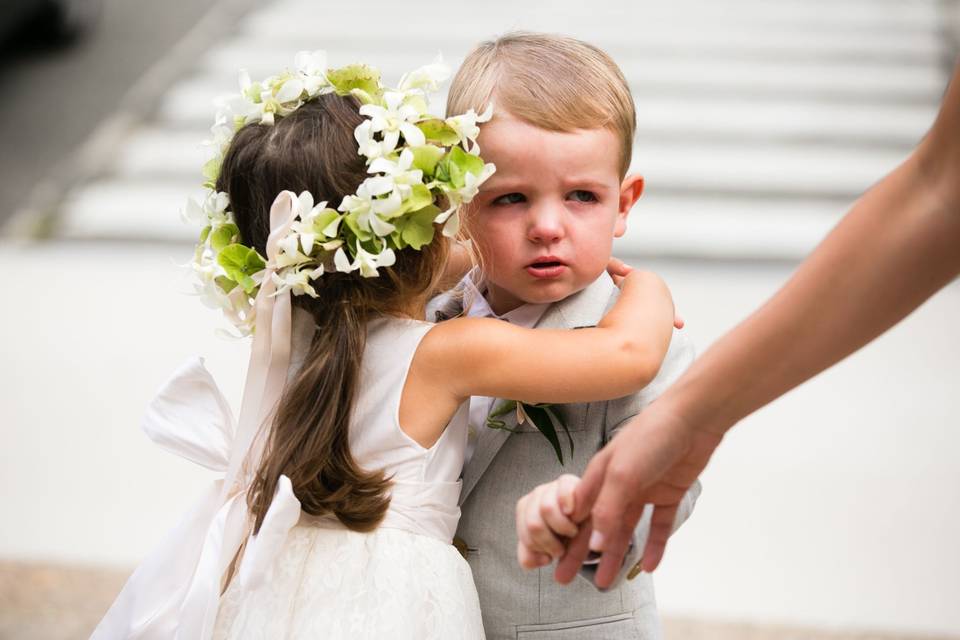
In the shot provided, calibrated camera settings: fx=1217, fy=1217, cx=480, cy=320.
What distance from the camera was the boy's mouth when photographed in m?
1.85

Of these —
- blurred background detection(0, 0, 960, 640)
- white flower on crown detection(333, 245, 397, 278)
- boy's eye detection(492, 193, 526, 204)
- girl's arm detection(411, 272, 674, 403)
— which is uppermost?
boy's eye detection(492, 193, 526, 204)

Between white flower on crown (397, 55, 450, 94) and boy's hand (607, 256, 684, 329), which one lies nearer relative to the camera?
white flower on crown (397, 55, 450, 94)

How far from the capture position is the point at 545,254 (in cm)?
184

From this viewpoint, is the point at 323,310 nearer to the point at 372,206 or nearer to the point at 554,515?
the point at 372,206

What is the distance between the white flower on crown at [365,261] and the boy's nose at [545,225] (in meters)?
0.23

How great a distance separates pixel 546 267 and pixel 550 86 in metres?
0.27

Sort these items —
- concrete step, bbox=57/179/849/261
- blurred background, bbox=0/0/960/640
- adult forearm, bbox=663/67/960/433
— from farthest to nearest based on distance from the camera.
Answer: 1. concrete step, bbox=57/179/849/261
2. blurred background, bbox=0/0/960/640
3. adult forearm, bbox=663/67/960/433

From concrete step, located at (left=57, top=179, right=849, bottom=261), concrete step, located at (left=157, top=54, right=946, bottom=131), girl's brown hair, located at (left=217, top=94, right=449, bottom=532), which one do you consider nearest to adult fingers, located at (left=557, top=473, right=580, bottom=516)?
girl's brown hair, located at (left=217, top=94, right=449, bottom=532)

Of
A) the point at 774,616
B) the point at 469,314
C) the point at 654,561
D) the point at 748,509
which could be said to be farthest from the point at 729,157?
the point at 654,561

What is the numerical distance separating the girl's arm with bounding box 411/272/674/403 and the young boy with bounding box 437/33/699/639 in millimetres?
111

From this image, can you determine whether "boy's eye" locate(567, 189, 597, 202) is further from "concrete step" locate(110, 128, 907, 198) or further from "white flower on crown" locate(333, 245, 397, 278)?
"concrete step" locate(110, 128, 907, 198)

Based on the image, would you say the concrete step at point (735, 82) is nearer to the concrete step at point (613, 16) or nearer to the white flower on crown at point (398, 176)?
the concrete step at point (613, 16)

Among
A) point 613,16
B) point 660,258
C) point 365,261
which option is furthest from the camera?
point 613,16

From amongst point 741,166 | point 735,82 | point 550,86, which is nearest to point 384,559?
point 550,86
